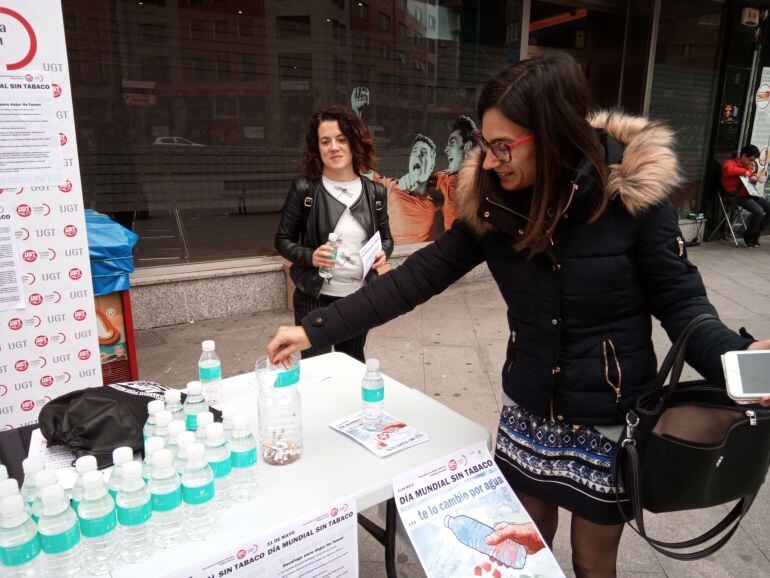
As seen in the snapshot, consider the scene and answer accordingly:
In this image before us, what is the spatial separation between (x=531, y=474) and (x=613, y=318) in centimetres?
54

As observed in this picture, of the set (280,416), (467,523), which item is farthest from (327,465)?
(467,523)

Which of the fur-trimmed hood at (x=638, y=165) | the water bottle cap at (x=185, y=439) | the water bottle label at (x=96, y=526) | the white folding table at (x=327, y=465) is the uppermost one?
the fur-trimmed hood at (x=638, y=165)

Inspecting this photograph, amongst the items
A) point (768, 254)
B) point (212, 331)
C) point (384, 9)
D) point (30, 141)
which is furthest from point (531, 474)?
point (768, 254)

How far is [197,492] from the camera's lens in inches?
50.8

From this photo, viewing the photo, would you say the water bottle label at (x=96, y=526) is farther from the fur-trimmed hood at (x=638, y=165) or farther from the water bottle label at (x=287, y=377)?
the fur-trimmed hood at (x=638, y=165)

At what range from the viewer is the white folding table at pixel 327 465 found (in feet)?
4.39

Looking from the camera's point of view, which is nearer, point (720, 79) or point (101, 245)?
point (101, 245)

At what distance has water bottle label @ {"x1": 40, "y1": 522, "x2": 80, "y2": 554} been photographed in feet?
3.68

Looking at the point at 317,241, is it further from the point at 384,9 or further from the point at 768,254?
the point at 768,254

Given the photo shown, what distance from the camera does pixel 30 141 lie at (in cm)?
276

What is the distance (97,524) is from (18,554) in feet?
0.46

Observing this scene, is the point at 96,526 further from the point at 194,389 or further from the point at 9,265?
the point at 9,265

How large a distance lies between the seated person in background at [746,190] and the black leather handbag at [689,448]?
9.27 meters

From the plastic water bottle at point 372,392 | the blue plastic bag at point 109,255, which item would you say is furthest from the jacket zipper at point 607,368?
the blue plastic bag at point 109,255
